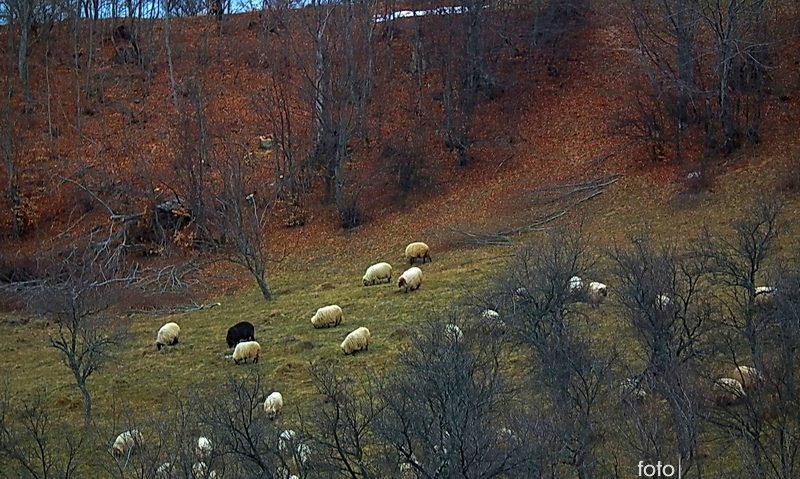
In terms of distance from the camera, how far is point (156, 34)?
202 ft

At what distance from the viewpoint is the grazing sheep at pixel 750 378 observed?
46.4 ft

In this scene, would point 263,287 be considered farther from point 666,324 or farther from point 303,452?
point 303,452

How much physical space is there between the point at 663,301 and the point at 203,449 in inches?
361

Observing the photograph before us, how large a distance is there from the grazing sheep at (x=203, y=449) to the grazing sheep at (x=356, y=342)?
7.79 m

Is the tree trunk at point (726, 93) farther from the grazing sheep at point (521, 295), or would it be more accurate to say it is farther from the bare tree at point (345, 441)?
the bare tree at point (345, 441)

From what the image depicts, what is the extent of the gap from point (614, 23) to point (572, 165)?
15.4 meters

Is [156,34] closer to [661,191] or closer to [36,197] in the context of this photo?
[36,197]

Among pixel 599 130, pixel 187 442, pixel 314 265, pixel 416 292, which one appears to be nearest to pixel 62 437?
pixel 187 442

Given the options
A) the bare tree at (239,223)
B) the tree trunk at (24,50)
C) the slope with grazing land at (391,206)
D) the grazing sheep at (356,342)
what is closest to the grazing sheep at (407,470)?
the slope with grazing land at (391,206)

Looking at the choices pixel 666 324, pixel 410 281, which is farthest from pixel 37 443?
pixel 410 281

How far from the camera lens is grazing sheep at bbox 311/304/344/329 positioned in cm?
2659

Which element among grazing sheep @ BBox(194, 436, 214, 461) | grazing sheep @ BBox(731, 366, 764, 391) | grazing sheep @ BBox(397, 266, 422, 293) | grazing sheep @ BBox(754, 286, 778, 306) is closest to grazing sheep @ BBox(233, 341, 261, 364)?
grazing sheep @ BBox(397, 266, 422, 293)

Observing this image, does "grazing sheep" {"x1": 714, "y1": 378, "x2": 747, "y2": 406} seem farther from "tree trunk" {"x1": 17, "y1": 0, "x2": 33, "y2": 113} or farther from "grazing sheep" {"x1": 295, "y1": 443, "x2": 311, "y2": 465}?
"tree trunk" {"x1": 17, "y1": 0, "x2": 33, "y2": 113}

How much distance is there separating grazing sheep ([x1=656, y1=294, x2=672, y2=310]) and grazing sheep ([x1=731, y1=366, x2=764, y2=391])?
1.82 meters
